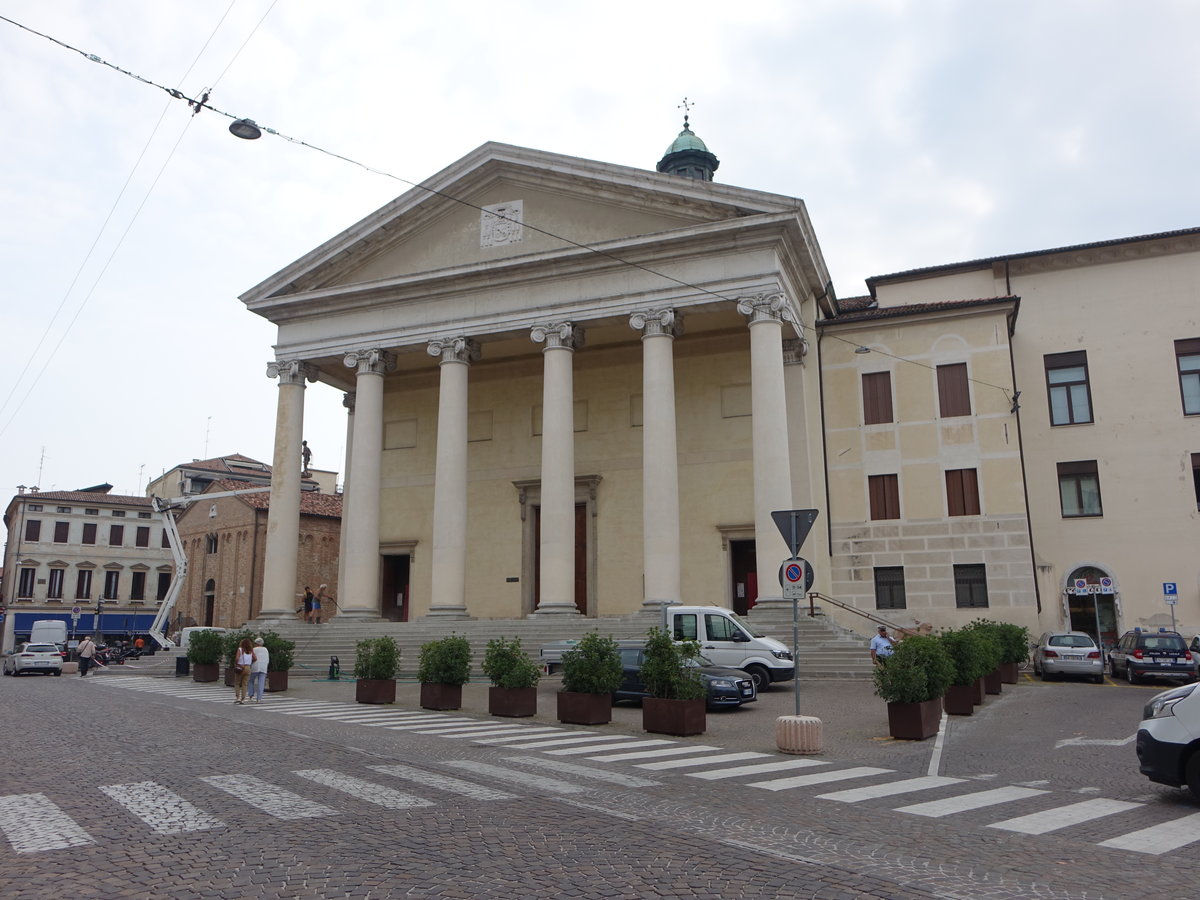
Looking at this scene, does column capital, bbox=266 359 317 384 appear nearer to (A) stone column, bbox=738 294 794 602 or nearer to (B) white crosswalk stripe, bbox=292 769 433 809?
(A) stone column, bbox=738 294 794 602

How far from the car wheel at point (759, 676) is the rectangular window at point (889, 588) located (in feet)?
33.7

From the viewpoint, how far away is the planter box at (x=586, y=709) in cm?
1481

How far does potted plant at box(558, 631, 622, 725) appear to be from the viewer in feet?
48.7

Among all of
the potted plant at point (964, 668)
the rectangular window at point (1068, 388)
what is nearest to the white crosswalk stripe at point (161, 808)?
the potted plant at point (964, 668)

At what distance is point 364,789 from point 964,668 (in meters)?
10.8

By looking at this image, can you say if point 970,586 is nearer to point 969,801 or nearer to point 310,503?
point 969,801

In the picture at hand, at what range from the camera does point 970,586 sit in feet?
92.7

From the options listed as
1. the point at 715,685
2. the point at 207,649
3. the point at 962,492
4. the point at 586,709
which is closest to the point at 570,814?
the point at 586,709

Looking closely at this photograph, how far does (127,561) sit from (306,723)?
58686 millimetres

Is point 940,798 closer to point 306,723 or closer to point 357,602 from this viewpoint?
point 306,723

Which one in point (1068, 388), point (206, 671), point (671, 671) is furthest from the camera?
point (1068, 388)

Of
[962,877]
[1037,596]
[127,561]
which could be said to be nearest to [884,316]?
[1037,596]

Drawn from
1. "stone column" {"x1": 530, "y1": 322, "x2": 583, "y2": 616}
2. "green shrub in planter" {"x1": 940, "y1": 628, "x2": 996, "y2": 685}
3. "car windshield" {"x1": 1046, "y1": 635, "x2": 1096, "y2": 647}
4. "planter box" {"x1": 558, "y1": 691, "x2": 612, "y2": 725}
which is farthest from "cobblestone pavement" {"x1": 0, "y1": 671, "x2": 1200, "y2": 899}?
"stone column" {"x1": 530, "y1": 322, "x2": 583, "y2": 616}

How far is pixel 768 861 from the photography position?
6.13 metres
